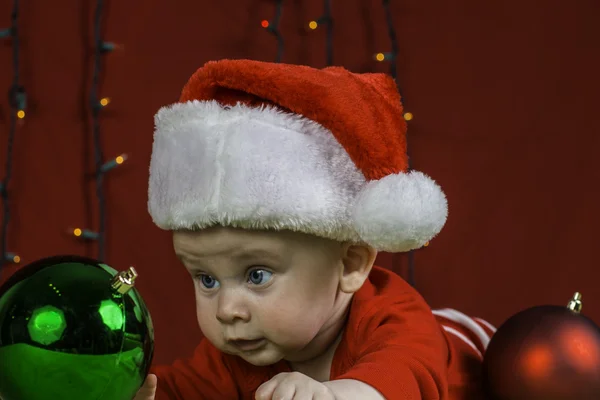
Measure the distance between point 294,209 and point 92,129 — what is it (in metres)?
0.70

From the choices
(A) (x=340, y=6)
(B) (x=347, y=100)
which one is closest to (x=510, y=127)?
(A) (x=340, y=6)

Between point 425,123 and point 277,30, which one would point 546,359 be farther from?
point 277,30

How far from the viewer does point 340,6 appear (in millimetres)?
1505

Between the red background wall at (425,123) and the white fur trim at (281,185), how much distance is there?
554 mm

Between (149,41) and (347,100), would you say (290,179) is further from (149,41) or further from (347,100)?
(149,41)

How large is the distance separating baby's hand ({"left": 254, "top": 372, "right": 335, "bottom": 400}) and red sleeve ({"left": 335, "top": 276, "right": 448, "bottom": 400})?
79 millimetres

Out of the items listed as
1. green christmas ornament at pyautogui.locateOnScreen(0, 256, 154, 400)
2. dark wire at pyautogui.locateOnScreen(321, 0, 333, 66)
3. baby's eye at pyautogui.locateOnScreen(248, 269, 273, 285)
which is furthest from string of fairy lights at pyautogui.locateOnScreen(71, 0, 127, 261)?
green christmas ornament at pyautogui.locateOnScreen(0, 256, 154, 400)

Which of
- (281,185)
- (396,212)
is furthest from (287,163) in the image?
(396,212)

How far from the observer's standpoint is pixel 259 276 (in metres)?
0.94

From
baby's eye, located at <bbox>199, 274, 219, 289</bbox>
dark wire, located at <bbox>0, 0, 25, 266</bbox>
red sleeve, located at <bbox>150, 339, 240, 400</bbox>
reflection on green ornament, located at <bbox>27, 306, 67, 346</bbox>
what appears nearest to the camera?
reflection on green ornament, located at <bbox>27, 306, 67, 346</bbox>

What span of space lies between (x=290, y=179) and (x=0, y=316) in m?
0.33

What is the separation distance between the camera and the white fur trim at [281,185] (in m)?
0.88

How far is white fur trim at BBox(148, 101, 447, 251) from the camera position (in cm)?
88

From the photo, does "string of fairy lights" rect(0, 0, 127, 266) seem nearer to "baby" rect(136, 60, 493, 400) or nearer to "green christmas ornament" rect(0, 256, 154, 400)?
"baby" rect(136, 60, 493, 400)
